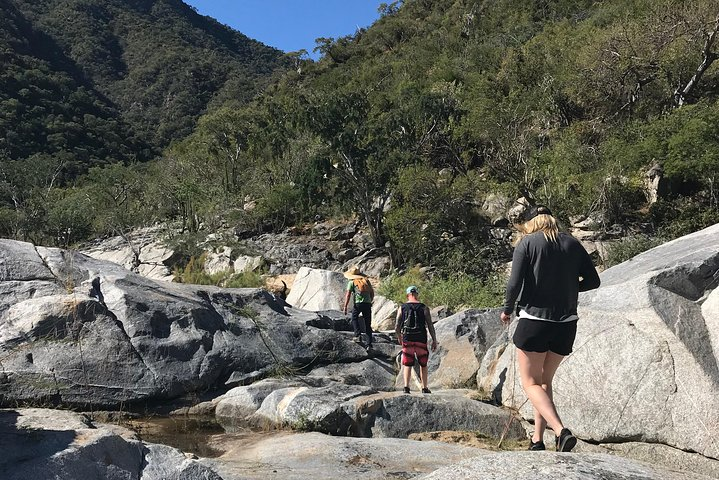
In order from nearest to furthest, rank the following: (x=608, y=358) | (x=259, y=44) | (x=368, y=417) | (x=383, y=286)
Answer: (x=608, y=358), (x=368, y=417), (x=383, y=286), (x=259, y=44)

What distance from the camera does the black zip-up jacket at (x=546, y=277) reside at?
3779 mm

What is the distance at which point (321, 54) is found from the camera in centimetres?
6450

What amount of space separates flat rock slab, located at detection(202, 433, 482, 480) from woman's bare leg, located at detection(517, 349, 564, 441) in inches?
41.0

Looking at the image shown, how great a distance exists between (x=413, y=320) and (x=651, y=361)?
3.01m

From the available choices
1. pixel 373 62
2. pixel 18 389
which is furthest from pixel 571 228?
pixel 373 62

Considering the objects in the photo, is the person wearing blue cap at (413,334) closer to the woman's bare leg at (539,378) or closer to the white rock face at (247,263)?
the woman's bare leg at (539,378)

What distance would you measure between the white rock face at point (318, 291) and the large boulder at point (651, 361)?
8910 mm

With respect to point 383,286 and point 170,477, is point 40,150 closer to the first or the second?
point 383,286

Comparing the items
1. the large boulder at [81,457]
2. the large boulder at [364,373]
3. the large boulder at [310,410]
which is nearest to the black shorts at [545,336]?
the large boulder at [81,457]

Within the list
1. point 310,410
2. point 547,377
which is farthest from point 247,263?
point 547,377

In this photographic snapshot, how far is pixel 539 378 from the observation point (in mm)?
3900

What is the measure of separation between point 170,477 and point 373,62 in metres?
53.3

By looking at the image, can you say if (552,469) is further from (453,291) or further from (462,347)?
(453,291)

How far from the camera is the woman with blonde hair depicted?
378 cm
